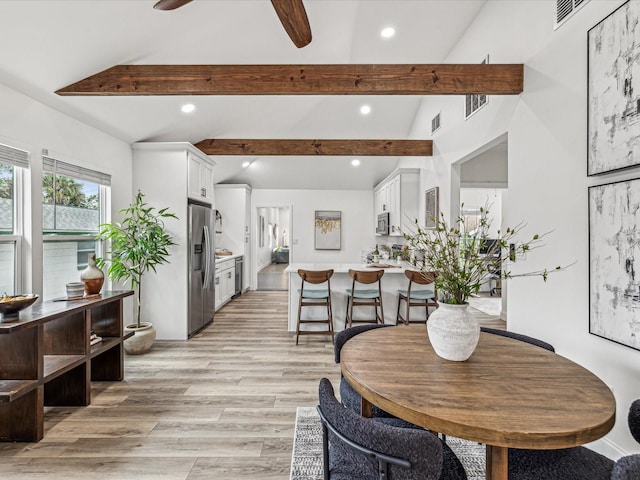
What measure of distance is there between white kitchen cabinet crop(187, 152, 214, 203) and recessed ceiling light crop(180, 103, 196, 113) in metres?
0.54

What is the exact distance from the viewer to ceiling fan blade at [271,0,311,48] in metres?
1.87

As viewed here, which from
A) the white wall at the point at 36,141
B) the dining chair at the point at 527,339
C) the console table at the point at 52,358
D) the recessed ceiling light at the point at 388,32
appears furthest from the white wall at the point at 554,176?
the white wall at the point at 36,141

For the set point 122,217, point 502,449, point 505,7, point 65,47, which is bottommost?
point 502,449

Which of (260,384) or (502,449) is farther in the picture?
(260,384)

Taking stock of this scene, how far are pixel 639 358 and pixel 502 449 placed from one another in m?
1.33

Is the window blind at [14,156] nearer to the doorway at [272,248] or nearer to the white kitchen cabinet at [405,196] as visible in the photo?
the white kitchen cabinet at [405,196]

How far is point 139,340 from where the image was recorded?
3.72 m

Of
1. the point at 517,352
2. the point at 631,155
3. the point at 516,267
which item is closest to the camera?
the point at 517,352

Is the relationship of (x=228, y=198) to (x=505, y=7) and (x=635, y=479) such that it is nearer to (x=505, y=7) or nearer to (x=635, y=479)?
(x=505, y=7)

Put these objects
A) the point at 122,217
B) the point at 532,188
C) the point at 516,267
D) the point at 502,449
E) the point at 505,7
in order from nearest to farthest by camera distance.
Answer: the point at 502,449 → the point at 532,188 → the point at 516,267 → the point at 505,7 → the point at 122,217

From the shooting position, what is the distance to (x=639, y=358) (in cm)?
180

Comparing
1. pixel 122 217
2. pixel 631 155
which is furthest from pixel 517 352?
pixel 122 217

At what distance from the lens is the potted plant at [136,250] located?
362 centimetres

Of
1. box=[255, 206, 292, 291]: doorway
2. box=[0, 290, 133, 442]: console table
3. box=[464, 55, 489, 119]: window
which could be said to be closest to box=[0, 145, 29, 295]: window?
box=[0, 290, 133, 442]: console table
